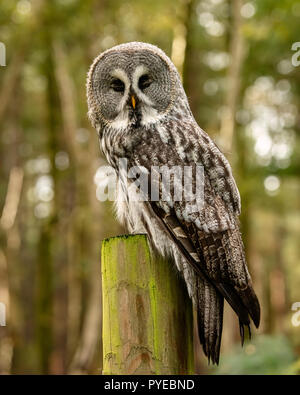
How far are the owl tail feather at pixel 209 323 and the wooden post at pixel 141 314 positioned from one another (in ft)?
0.75

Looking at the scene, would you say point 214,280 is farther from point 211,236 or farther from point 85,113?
point 85,113

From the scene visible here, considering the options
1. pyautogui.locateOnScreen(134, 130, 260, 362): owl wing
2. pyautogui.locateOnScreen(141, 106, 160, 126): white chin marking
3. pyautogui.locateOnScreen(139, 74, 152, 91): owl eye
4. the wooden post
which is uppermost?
pyautogui.locateOnScreen(139, 74, 152, 91): owl eye

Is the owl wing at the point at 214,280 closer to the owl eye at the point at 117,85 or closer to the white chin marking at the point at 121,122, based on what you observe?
the white chin marking at the point at 121,122

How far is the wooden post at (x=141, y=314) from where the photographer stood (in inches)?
85.1

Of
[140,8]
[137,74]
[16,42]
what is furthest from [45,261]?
[137,74]

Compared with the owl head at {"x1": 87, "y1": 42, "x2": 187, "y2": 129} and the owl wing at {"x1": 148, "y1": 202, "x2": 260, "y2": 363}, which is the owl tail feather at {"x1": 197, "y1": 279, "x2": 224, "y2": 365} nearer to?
the owl wing at {"x1": 148, "y1": 202, "x2": 260, "y2": 363}

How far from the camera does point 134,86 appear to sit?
308 centimetres

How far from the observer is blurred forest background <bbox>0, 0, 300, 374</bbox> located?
23.8 ft

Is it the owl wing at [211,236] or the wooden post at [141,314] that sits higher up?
the owl wing at [211,236]

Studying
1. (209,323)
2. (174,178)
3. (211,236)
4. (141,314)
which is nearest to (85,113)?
(174,178)

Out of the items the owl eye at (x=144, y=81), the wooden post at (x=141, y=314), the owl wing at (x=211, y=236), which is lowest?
the wooden post at (x=141, y=314)

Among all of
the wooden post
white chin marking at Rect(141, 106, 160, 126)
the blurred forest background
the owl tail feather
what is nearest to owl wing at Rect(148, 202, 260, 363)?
the owl tail feather

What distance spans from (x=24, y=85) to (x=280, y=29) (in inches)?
337

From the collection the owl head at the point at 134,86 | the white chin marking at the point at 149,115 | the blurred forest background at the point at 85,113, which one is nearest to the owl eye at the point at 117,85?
the owl head at the point at 134,86
